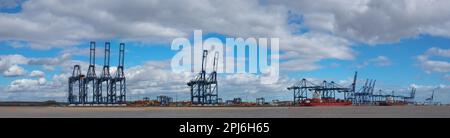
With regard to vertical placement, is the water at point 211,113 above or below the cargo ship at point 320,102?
above

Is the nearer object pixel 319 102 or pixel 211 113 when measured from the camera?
pixel 211 113

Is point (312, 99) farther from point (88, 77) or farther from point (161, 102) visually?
point (88, 77)

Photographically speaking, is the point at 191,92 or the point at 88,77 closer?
the point at 88,77

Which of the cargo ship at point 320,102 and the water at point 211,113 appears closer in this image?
the water at point 211,113

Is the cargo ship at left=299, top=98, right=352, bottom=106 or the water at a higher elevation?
the water

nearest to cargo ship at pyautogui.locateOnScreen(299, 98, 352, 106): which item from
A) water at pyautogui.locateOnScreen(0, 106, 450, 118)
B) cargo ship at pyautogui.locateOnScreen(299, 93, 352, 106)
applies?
cargo ship at pyautogui.locateOnScreen(299, 93, 352, 106)

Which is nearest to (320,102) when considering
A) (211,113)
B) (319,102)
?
(319,102)

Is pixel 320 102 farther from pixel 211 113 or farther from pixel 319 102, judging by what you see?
pixel 211 113

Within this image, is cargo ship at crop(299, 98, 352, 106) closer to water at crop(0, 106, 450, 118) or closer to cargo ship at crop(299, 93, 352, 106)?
cargo ship at crop(299, 93, 352, 106)

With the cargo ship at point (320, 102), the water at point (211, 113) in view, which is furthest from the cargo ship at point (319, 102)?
the water at point (211, 113)

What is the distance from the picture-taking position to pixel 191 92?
567 feet

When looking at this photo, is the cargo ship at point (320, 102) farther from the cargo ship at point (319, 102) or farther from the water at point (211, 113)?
the water at point (211, 113)
